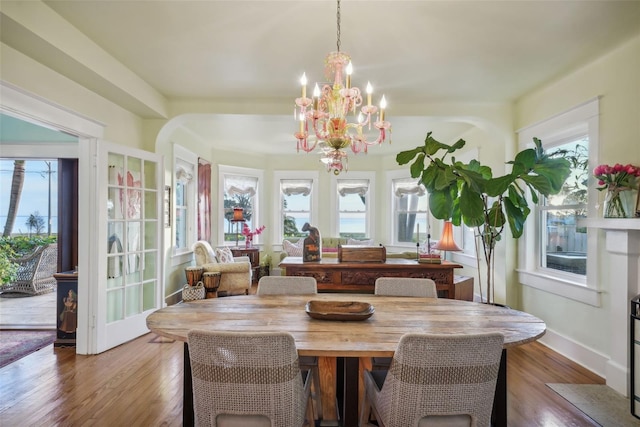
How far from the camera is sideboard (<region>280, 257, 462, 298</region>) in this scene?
3240 mm

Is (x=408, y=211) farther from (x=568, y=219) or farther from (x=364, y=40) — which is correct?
(x=364, y=40)

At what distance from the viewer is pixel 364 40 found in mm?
2541

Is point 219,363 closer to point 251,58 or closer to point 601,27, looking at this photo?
point 251,58

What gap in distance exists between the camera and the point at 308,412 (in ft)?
5.27

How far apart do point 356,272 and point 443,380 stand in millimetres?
2006

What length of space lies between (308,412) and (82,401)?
1.76 metres

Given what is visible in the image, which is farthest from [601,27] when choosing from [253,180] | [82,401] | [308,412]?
[253,180]

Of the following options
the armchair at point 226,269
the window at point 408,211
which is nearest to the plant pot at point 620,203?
the window at point 408,211

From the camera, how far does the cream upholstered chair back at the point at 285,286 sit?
7.81ft

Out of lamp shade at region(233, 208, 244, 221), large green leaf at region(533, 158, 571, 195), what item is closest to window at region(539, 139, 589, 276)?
large green leaf at region(533, 158, 571, 195)

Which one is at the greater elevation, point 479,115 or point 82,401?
point 479,115

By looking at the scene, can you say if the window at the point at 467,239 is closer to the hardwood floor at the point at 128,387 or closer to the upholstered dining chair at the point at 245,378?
the hardwood floor at the point at 128,387

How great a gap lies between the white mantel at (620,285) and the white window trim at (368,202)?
15.5ft

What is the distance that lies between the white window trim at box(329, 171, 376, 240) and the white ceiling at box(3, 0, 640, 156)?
3.66 m
